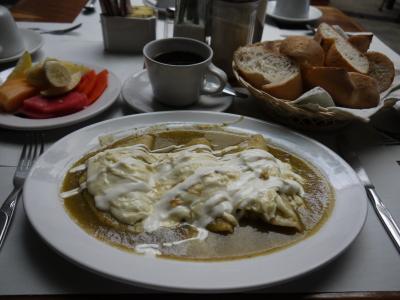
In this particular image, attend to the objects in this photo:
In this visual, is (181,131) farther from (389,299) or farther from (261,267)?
(389,299)

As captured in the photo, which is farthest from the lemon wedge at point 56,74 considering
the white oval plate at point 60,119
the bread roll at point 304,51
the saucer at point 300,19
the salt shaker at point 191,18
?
the saucer at point 300,19

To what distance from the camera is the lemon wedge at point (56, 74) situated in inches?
49.6

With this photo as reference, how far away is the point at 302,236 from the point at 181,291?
0.31 m

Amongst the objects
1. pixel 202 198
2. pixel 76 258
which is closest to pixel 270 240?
pixel 202 198

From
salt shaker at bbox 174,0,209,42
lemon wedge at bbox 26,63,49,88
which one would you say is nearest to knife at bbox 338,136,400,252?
salt shaker at bbox 174,0,209,42

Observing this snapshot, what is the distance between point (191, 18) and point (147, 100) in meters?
0.46

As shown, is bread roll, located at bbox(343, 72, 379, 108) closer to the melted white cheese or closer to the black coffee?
the melted white cheese

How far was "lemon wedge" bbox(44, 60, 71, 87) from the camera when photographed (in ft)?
4.13

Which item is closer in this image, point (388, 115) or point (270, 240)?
point (270, 240)

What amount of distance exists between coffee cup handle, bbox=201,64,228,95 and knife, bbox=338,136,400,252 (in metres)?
0.44

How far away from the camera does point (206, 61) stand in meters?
1.28

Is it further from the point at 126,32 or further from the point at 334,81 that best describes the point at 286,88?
the point at 126,32

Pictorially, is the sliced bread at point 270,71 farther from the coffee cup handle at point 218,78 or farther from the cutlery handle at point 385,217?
the cutlery handle at point 385,217

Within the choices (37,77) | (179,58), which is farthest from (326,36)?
(37,77)
